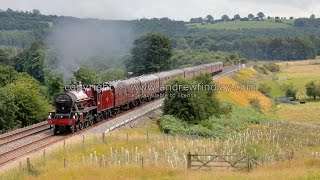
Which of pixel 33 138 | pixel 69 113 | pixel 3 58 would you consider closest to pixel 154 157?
pixel 69 113

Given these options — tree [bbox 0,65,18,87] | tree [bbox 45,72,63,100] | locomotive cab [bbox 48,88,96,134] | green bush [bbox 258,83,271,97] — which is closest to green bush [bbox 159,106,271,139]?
locomotive cab [bbox 48,88,96,134]

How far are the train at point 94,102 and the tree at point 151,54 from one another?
37.6m

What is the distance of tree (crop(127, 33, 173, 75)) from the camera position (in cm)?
10231

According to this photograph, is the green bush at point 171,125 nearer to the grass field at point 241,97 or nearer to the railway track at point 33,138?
the railway track at point 33,138

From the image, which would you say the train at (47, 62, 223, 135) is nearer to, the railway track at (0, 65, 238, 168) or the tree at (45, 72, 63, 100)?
the railway track at (0, 65, 238, 168)

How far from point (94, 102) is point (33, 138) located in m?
8.14

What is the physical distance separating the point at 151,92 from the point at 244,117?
483 inches

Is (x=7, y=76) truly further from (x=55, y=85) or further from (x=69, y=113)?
(x=69, y=113)

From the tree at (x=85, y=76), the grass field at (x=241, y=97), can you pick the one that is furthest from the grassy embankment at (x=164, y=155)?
the tree at (x=85, y=76)

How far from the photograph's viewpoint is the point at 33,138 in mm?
39031

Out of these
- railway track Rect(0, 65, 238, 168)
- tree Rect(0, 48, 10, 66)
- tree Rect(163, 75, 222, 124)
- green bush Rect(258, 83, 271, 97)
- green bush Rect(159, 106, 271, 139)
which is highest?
tree Rect(0, 48, 10, 66)

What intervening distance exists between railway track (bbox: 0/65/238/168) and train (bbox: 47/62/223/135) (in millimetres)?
829

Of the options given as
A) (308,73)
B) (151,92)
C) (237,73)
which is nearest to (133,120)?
(151,92)

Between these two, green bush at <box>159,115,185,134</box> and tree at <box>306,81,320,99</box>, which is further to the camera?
tree at <box>306,81,320,99</box>
